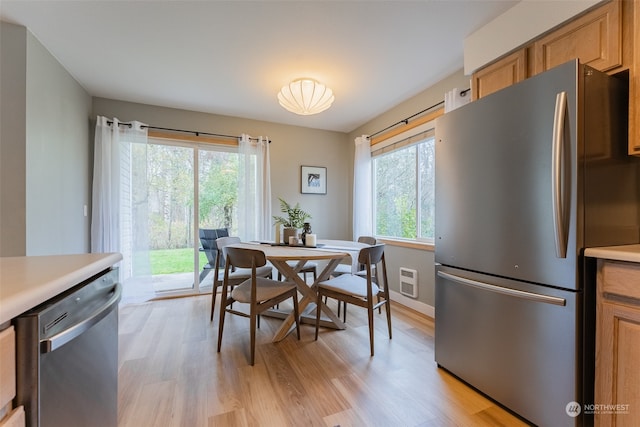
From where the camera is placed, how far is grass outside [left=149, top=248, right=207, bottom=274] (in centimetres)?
332

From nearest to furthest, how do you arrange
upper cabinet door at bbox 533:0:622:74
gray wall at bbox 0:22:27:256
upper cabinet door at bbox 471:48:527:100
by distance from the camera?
upper cabinet door at bbox 533:0:622:74
upper cabinet door at bbox 471:48:527:100
gray wall at bbox 0:22:27:256

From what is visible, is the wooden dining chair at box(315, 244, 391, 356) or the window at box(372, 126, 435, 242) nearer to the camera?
the wooden dining chair at box(315, 244, 391, 356)

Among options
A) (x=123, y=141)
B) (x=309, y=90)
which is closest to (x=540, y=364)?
(x=309, y=90)

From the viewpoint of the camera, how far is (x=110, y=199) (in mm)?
2947

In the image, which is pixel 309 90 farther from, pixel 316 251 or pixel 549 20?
pixel 549 20

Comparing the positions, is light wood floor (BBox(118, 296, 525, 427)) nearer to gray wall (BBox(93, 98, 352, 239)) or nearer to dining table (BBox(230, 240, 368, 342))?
dining table (BBox(230, 240, 368, 342))

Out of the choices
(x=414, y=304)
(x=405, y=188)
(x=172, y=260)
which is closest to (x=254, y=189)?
(x=172, y=260)

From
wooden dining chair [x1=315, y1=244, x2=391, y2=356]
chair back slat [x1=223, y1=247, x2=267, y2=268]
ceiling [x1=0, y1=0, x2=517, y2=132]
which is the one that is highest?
ceiling [x1=0, y1=0, x2=517, y2=132]

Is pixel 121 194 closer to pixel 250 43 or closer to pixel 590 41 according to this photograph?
pixel 250 43

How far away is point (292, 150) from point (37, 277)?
342 cm

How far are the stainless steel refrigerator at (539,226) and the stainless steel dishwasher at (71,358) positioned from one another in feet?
5.74

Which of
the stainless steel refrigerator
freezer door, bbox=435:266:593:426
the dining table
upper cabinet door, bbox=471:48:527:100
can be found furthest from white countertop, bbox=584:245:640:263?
the dining table

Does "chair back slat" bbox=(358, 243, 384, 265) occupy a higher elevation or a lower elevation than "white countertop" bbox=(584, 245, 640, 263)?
lower

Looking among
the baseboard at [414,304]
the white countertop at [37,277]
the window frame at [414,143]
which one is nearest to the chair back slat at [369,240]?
the window frame at [414,143]
